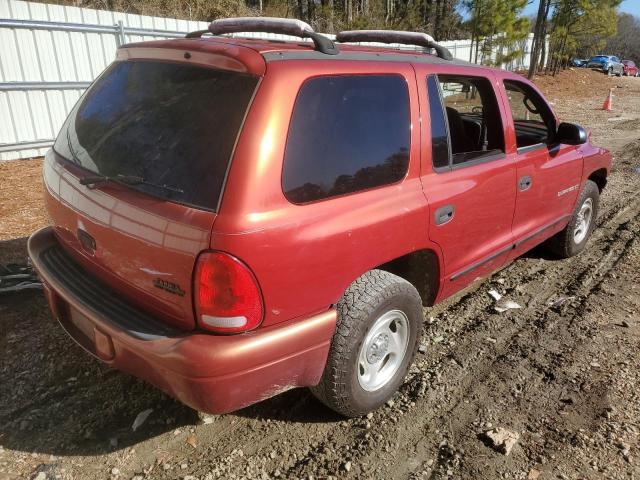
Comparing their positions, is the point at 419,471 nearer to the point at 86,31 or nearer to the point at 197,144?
the point at 197,144

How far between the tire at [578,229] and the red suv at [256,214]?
2.03m

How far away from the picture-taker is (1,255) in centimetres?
456

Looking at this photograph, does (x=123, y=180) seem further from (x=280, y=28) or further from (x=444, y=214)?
(x=444, y=214)

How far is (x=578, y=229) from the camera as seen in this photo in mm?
5039

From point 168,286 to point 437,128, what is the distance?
1724 mm

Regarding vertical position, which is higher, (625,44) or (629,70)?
(625,44)

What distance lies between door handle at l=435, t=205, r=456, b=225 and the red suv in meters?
0.01

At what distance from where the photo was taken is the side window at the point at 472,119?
3.35m

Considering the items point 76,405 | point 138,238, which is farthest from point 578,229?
point 76,405

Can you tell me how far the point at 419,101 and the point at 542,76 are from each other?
29.6m

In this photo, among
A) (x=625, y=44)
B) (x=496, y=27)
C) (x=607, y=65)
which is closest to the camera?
(x=496, y=27)

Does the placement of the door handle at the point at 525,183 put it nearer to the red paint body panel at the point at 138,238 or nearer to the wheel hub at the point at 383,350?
the wheel hub at the point at 383,350

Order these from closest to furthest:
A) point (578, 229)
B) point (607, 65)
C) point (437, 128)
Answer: point (437, 128)
point (578, 229)
point (607, 65)

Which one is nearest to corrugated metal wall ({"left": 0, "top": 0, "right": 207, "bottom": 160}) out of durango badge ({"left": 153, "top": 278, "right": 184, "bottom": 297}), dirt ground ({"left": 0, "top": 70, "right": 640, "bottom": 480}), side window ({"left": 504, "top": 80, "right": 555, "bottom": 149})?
dirt ground ({"left": 0, "top": 70, "right": 640, "bottom": 480})
